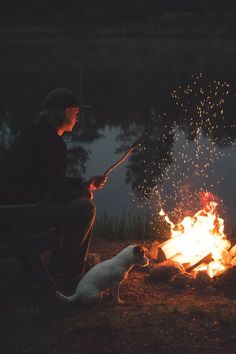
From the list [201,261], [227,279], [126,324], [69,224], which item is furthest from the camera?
[201,261]

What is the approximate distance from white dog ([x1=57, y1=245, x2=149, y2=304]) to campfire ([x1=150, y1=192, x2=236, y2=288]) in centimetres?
98

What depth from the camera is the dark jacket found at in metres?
5.75

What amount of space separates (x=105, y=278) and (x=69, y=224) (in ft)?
1.89

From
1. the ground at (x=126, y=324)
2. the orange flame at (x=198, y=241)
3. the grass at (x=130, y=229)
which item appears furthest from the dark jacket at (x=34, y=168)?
the grass at (x=130, y=229)

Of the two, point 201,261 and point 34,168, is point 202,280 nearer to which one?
point 201,261

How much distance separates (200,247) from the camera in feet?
24.1

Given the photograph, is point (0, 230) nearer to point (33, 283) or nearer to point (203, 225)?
point (33, 283)

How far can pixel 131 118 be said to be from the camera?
88.6 feet

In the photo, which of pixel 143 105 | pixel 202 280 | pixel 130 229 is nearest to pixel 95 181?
pixel 202 280

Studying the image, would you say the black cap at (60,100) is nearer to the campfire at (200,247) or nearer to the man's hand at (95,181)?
the man's hand at (95,181)

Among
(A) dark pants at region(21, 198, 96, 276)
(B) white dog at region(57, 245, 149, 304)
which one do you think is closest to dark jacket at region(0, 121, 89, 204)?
(A) dark pants at region(21, 198, 96, 276)

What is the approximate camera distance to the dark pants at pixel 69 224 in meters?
5.69

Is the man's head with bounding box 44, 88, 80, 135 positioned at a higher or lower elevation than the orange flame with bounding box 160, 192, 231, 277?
higher

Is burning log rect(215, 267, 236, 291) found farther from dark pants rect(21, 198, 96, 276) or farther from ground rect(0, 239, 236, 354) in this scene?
dark pants rect(21, 198, 96, 276)
